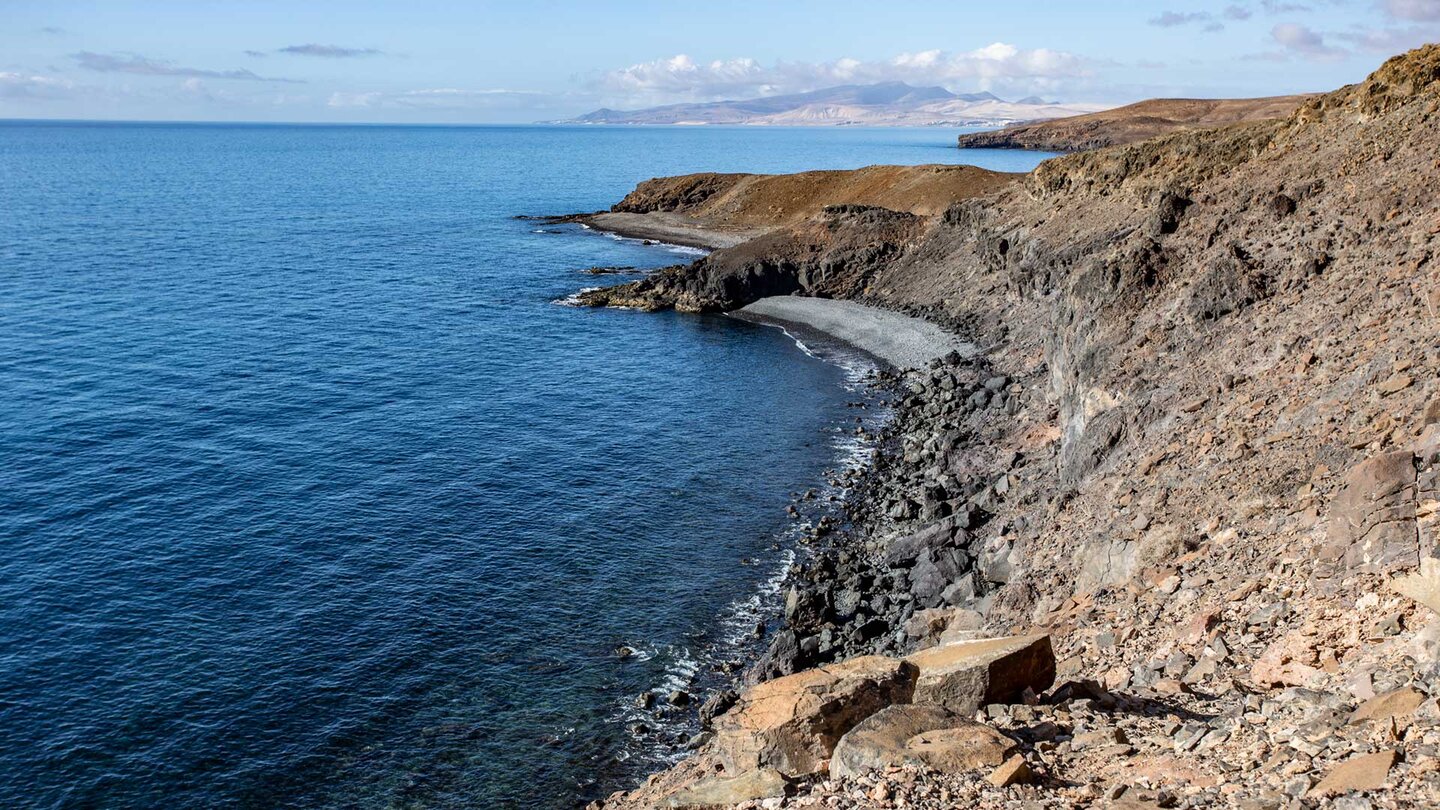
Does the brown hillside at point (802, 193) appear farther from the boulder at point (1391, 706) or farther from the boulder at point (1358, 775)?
the boulder at point (1358, 775)

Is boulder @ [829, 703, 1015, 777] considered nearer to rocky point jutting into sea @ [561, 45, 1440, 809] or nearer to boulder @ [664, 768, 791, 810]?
rocky point jutting into sea @ [561, 45, 1440, 809]

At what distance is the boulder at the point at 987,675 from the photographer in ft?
Result: 70.4

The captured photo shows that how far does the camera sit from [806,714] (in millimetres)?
21422

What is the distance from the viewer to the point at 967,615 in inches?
1328

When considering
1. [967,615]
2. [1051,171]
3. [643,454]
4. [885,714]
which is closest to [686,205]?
[1051,171]

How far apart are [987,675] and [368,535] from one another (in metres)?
33.7

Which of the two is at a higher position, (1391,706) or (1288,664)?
(1391,706)

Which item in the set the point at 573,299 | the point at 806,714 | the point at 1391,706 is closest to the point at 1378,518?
the point at 1391,706

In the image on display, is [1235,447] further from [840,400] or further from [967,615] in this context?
[840,400]

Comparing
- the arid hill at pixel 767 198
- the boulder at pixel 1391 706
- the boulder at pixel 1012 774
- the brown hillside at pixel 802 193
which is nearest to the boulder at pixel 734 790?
the boulder at pixel 1012 774

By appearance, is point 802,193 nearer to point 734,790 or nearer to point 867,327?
point 867,327

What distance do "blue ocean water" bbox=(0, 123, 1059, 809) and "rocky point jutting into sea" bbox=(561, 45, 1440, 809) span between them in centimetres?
576

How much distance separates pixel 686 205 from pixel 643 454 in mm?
105703

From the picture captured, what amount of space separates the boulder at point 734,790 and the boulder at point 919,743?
4.07 ft
